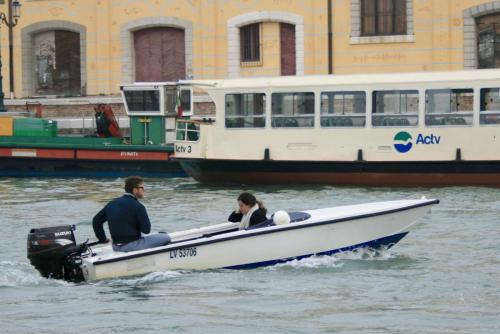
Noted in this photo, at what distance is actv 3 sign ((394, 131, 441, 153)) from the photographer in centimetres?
2922

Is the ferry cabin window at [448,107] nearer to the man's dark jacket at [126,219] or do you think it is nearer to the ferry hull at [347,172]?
the ferry hull at [347,172]

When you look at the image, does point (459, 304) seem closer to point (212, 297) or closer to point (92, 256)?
point (212, 297)

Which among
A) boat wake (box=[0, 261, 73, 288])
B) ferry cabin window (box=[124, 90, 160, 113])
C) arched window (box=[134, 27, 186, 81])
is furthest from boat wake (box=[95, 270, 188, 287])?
arched window (box=[134, 27, 186, 81])

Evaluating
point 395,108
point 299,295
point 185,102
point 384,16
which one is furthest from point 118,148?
point 299,295

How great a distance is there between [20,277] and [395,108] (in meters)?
13.3

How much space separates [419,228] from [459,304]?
6.56 metres

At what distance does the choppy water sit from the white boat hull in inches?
5.3

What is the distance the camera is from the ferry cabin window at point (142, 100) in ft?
109

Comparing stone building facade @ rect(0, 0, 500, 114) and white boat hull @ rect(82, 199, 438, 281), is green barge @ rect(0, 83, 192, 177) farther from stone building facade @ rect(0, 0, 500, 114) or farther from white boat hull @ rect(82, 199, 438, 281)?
white boat hull @ rect(82, 199, 438, 281)

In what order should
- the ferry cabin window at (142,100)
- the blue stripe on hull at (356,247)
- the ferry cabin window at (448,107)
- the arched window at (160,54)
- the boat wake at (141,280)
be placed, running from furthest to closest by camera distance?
the arched window at (160,54), the ferry cabin window at (142,100), the ferry cabin window at (448,107), the blue stripe on hull at (356,247), the boat wake at (141,280)

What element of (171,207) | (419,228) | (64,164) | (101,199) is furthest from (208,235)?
(64,164)

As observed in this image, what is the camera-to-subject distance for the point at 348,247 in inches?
722

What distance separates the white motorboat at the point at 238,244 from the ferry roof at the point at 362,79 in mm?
10800

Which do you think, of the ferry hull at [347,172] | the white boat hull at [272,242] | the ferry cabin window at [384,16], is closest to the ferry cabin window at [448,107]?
the ferry hull at [347,172]
